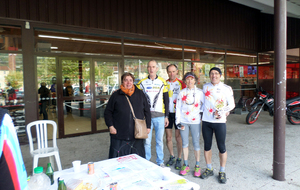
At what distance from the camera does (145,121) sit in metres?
2.71

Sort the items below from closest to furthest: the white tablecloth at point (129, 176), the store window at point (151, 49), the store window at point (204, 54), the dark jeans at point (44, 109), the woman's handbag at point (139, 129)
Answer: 1. the white tablecloth at point (129, 176)
2. the woman's handbag at point (139, 129)
3. the dark jeans at point (44, 109)
4. the store window at point (151, 49)
5. the store window at point (204, 54)

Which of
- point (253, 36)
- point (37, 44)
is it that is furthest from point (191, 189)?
point (253, 36)

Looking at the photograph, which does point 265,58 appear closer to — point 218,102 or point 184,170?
point 218,102

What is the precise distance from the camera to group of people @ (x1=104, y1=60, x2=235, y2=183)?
2.57 metres

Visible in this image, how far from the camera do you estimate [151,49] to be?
6.09 meters

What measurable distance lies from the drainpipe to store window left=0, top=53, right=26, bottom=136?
15.4 ft

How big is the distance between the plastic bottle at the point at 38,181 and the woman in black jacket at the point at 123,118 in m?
1.30

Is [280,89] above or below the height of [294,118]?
above

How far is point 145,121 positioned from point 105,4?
3763 millimetres

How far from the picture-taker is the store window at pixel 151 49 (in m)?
5.70

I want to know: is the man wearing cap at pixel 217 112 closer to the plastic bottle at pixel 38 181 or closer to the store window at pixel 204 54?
the plastic bottle at pixel 38 181

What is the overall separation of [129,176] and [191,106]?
148 cm

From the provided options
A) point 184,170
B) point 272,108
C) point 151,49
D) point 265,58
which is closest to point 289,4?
point 265,58

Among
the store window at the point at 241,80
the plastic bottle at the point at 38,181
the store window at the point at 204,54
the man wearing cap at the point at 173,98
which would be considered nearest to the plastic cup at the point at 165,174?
the plastic bottle at the point at 38,181
